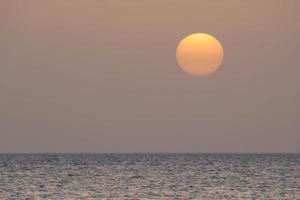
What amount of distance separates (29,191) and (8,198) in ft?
29.2

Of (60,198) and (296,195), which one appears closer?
(60,198)

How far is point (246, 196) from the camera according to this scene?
6919cm

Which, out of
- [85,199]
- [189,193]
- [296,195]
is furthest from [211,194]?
[85,199]

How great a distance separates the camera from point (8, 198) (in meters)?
68.3

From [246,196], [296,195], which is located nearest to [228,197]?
[246,196]

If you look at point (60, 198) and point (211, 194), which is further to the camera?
point (211, 194)

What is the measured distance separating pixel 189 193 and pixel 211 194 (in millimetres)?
2643

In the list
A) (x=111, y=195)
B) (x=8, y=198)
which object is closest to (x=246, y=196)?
(x=111, y=195)

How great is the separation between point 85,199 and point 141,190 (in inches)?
498

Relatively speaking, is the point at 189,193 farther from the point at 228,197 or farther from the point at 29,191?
the point at 29,191

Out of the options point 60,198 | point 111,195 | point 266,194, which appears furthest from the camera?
point 266,194

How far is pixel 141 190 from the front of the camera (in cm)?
7881

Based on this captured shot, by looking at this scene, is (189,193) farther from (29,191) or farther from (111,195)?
(29,191)

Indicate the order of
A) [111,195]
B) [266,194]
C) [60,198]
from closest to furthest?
[60,198], [111,195], [266,194]
